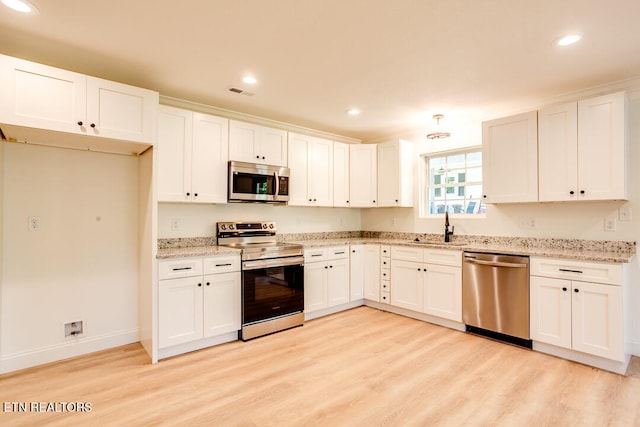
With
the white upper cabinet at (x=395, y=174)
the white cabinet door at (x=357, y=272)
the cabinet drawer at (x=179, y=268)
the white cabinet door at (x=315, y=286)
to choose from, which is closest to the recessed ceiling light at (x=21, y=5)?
the cabinet drawer at (x=179, y=268)

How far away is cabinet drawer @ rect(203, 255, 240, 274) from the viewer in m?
3.11

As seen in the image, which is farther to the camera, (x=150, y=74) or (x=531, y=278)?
(x=531, y=278)

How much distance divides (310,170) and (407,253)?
1661 millimetres

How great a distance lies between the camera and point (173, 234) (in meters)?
3.45

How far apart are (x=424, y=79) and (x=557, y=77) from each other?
3.88 feet

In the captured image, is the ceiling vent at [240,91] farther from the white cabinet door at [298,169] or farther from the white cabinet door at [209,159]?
the white cabinet door at [298,169]

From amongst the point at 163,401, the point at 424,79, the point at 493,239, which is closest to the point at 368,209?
the point at 493,239

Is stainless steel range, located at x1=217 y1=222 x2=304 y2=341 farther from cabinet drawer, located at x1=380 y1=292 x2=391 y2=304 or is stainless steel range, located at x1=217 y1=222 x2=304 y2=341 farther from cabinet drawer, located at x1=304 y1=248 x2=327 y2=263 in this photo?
cabinet drawer, located at x1=380 y1=292 x2=391 y2=304

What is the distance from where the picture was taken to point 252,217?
160 inches

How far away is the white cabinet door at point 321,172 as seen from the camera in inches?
171

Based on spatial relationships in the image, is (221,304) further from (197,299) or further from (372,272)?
(372,272)

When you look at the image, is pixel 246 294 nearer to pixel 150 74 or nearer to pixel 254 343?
pixel 254 343

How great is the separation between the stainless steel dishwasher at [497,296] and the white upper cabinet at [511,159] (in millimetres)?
698

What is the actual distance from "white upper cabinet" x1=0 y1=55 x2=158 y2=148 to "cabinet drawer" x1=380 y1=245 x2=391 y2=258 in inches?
119
